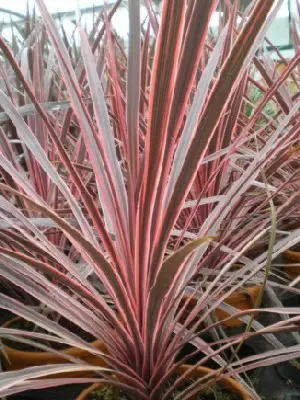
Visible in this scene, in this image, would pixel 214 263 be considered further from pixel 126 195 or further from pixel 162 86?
pixel 162 86

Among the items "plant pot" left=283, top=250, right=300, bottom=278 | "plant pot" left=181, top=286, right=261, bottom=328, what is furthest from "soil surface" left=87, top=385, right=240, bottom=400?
"plant pot" left=283, top=250, right=300, bottom=278

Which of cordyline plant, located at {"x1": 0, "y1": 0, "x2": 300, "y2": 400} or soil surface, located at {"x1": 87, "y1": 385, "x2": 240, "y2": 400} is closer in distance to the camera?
cordyline plant, located at {"x1": 0, "y1": 0, "x2": 300, "y2": 400}

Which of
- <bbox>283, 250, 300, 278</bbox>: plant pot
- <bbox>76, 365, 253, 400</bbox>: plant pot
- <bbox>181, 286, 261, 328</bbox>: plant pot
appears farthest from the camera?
<bbox>283, 250, 300, 278</bbox>: plant pot

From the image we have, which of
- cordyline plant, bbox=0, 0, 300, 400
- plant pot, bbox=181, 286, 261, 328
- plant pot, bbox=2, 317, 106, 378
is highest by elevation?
cordyline plant, bbox=0, 0, 300, 400

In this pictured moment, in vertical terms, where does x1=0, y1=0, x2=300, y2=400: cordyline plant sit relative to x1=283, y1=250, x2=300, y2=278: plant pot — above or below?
above

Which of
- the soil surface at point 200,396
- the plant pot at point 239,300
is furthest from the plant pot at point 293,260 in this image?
the soil surface at point 200,396

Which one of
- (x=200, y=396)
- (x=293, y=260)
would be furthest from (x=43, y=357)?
(x=293, y=260)

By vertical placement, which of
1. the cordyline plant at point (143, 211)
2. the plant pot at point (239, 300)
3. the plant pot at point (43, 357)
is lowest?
the plant pot at point (43, 357)

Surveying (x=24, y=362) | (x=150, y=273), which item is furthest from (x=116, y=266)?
(x=24, y=362)

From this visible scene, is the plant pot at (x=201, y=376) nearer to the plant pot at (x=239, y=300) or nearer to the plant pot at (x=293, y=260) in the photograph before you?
the plant pot at (x=239, y=300)

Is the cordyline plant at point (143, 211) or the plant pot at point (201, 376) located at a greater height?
the cordyline plant at point (143, 211)

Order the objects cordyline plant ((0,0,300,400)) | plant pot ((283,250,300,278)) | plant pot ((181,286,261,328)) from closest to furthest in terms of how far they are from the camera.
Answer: cordyline plant ((0,0,300,400)) < plant pot ((181,286,261,328)) < plant pot ((283,250,300,278))

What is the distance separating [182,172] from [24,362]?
1.16 ft

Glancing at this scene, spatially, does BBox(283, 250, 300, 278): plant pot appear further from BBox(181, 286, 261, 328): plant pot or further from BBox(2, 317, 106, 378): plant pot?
BBox(2, 317, 106, 378): plant pot
